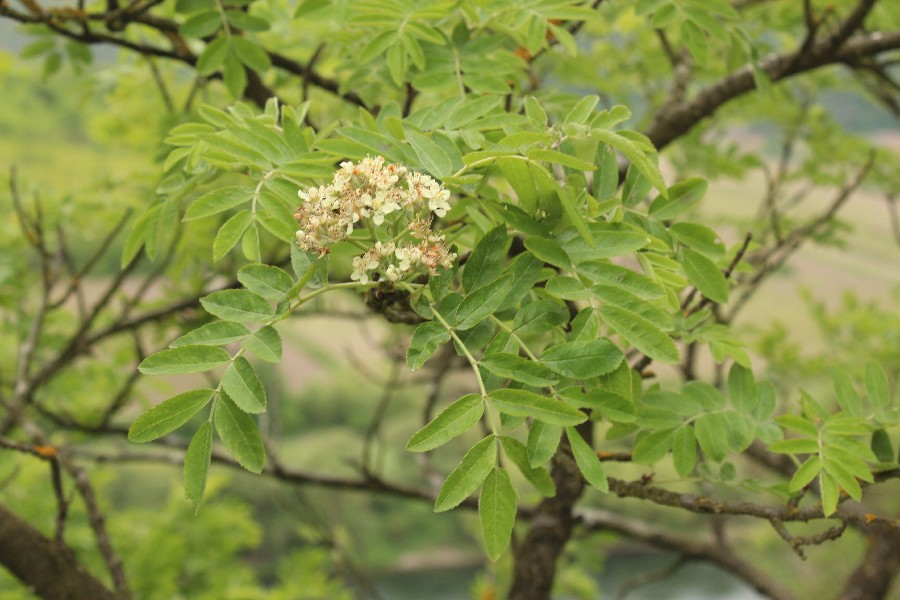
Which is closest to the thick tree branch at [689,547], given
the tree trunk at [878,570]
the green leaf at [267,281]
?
the tree trunk at [878,570]

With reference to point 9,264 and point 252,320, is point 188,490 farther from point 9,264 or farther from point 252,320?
point 9,264

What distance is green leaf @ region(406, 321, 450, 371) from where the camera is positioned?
666 mm

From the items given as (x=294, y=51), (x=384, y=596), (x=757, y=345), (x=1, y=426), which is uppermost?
(x=294, y=51)

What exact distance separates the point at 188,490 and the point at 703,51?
3.20ft

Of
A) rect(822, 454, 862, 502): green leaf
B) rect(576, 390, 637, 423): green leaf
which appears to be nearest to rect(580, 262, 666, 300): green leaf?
rect(576, 390, 637, 423): green leaf

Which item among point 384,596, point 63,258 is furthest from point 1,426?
point 384,596

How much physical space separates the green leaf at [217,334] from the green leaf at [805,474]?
0.62 m

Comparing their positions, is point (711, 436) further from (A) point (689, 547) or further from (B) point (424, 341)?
(A) point (689, 547)

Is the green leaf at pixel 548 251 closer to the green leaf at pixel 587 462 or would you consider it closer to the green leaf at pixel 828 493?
the green leaf at pixel 587 462

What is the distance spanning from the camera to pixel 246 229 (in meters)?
0.83

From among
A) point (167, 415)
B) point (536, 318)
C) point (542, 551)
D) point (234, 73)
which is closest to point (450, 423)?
point (536, 318)

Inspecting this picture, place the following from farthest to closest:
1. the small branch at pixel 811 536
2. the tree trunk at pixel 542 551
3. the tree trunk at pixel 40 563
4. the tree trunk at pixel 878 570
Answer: the tree trunk at pixel 878 570
the tree trunk at pixel 542 551
the tree trunk at pixel 40 563
the small branch at pixel 811 536

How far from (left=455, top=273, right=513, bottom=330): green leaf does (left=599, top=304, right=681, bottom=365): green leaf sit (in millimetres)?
110

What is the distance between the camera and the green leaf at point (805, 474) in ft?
2.81
